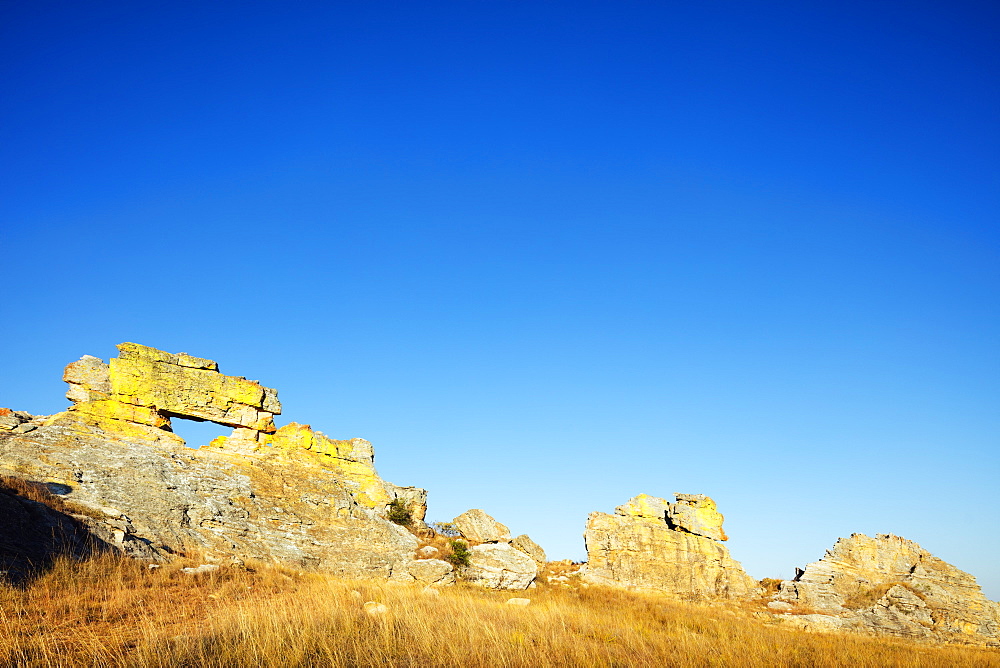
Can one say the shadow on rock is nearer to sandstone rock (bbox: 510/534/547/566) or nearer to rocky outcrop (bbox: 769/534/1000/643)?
sandstone rock (bbox: 510/534/547/566)

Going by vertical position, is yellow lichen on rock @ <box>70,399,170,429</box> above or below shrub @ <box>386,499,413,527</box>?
above

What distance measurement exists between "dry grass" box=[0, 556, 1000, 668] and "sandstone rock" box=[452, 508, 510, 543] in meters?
15.8

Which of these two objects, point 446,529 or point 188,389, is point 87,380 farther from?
point 446,529

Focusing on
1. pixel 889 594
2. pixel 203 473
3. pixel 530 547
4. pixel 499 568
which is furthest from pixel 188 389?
pixel 889 594

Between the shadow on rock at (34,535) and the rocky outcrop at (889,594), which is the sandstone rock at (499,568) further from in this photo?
the shadow on rock at (34,535)

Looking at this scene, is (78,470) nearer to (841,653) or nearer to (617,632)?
(617,632)

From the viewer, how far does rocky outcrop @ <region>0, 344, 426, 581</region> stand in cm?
1688

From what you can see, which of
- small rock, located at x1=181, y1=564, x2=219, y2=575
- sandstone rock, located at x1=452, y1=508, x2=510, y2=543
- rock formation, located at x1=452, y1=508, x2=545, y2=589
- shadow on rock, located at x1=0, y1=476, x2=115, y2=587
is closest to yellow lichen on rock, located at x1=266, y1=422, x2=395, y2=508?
sandstone rock, located at x1=452, y1=508, x2=510, y2=543

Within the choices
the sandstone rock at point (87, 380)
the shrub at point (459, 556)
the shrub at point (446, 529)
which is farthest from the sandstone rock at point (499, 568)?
the sandstone rock at point (87, 380)

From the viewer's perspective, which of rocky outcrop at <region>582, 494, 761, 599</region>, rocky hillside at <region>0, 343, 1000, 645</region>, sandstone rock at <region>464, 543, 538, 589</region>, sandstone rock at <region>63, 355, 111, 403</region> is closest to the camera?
rocky hillside at <region>0, 343, 1000, 645</region>

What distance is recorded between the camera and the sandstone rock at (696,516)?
33.9 meters

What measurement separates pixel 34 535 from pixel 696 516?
3229 cm

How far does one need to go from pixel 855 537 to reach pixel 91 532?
1345 inches

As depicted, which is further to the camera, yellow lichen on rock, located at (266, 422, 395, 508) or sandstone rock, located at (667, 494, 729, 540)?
sandstone rock, located at (667, 494, 729, 540)
